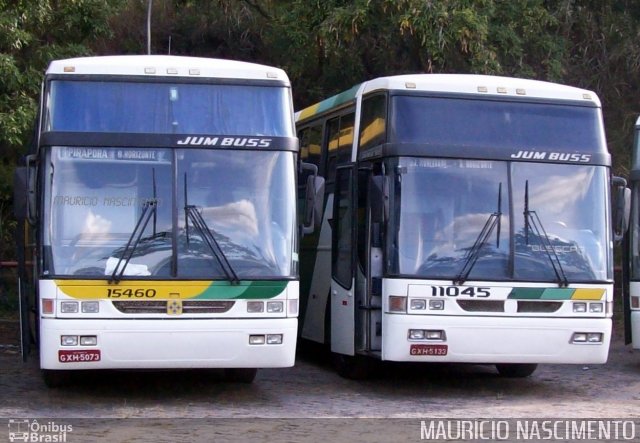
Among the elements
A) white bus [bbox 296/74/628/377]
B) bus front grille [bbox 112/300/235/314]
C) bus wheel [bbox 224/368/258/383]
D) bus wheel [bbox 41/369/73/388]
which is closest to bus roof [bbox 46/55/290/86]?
white bus [bbox 296/74/628/377]

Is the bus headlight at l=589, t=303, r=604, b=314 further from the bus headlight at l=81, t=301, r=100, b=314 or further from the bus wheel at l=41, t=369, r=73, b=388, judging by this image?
the bus wheel at l=41, t=369, r=73, b=388

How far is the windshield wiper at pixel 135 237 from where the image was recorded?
33.3 ft

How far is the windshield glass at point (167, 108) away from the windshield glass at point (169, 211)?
25 cm

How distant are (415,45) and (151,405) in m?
9.37

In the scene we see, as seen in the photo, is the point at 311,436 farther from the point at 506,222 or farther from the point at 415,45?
the point at 415,45

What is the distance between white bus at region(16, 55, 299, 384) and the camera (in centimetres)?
1013

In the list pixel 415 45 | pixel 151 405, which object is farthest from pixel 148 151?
pixel 415 45

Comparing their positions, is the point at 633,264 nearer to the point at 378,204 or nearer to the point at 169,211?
the point at 378,204

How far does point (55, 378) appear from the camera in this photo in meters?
11.5

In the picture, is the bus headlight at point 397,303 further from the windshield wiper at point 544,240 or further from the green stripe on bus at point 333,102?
the green stripe on bus at point 333,102

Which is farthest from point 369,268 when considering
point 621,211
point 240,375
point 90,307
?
point 90,307

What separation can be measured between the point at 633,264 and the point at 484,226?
11.3ft

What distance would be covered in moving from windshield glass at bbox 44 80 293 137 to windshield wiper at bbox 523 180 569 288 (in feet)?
8.72

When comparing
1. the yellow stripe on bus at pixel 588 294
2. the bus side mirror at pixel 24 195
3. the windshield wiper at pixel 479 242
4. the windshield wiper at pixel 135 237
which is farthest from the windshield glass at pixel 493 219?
the bus side mirror at pixel 24 195
